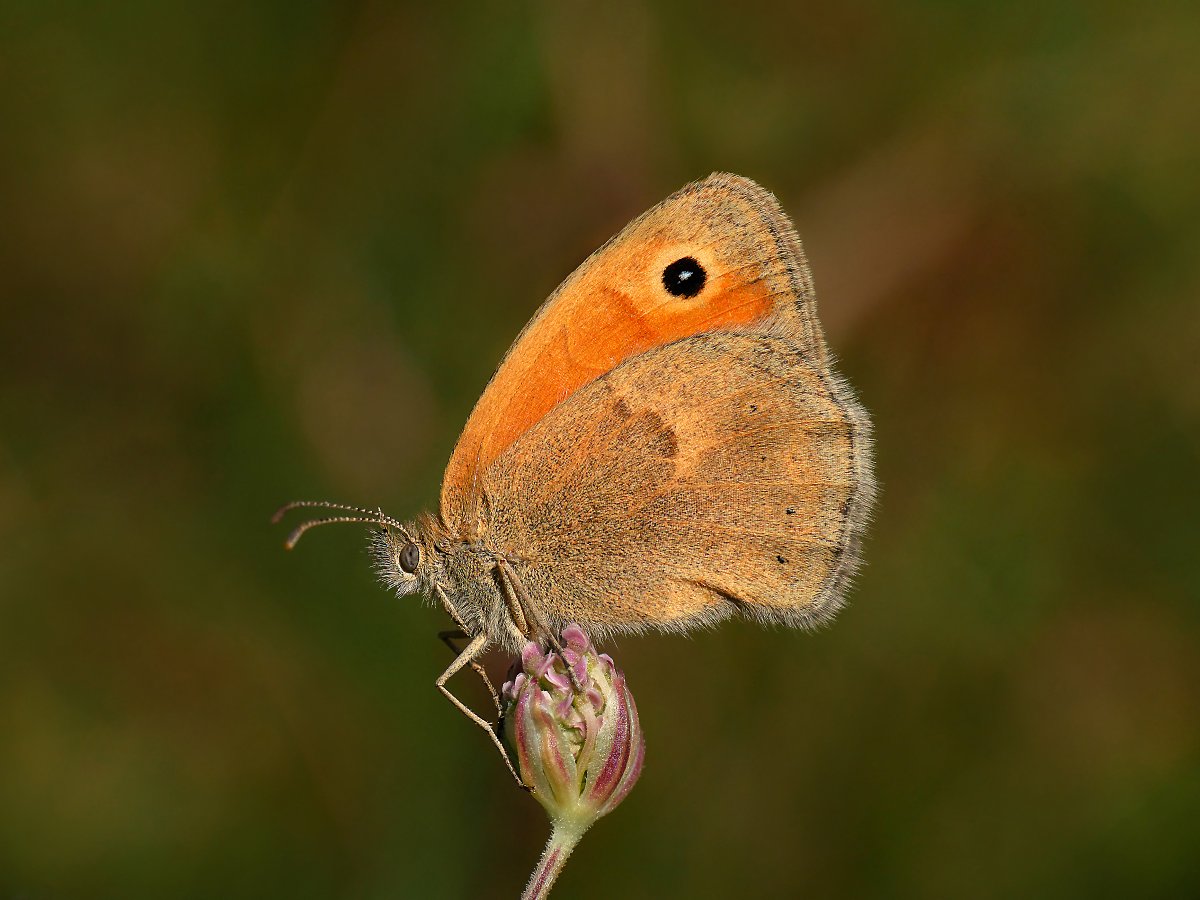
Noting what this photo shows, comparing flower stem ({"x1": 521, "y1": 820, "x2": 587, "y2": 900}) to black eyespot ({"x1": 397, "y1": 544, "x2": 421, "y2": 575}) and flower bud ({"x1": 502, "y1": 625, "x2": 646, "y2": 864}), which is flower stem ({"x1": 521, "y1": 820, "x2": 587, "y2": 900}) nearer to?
flower bud ({"x1": 502, "y1": 625, "x2": 646, "y2": 864})

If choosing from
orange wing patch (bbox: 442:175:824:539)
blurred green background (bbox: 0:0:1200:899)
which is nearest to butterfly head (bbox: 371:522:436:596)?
orange wing patch (bbox: 442:175:824:539)

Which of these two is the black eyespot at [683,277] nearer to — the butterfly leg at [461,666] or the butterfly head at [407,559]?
the butterfly head at [407,559]

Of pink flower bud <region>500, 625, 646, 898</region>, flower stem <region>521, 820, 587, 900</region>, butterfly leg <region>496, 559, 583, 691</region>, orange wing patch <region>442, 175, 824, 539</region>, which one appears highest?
orange wing patch <region>442, 175, 824, 539</region>

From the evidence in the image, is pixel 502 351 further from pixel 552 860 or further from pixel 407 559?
pixel 552 860

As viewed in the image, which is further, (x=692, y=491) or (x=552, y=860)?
(x=692, y=491)

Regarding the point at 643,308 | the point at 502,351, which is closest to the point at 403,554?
the point at 643,308

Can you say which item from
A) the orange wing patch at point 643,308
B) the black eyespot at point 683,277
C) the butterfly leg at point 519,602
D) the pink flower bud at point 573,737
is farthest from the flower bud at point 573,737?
the black eyespot at point 683,277

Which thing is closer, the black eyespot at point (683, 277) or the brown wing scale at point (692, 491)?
the brown wing scale at point (692, 491)

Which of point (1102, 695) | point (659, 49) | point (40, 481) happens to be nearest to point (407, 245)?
point (659, 49)
